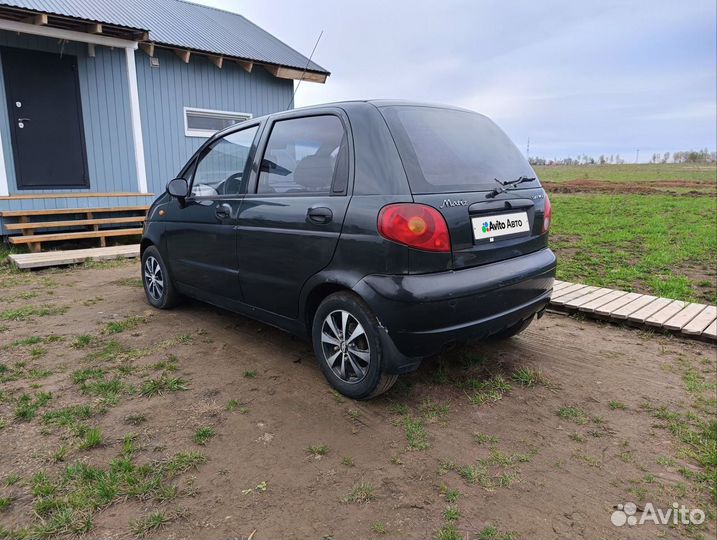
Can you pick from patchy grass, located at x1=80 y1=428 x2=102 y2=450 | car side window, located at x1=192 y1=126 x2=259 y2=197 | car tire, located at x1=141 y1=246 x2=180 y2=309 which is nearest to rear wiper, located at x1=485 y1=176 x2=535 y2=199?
car side window, located at x1=192 y1=126 x2=259 y2=197

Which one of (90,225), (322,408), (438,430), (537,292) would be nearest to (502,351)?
(537,292)

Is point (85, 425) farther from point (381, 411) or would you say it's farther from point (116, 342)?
point (381, 411)

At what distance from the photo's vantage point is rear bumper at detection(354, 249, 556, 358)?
7.90 ft

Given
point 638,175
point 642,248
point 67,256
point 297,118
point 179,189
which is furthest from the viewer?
point 638,175

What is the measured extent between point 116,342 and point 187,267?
78cm

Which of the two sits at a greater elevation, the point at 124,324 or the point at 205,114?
the point at 205,114

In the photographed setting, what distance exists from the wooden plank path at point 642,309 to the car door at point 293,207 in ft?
8.92

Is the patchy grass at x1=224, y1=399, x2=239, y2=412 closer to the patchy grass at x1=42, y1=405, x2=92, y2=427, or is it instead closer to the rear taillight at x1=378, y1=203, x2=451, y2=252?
the patchy grass at x1=42, y1=405, x2=92, y2=427

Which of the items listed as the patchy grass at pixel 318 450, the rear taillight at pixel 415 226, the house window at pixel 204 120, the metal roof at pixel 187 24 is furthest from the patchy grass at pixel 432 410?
the house window at pixel 204 120

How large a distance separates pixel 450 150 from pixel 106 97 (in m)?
8.20

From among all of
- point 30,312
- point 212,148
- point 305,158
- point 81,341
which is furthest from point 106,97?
point 305,158

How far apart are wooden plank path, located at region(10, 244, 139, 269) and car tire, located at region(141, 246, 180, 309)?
9.01 ft

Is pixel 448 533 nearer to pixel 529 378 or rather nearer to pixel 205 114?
pixel 529 378

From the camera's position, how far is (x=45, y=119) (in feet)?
26.5
